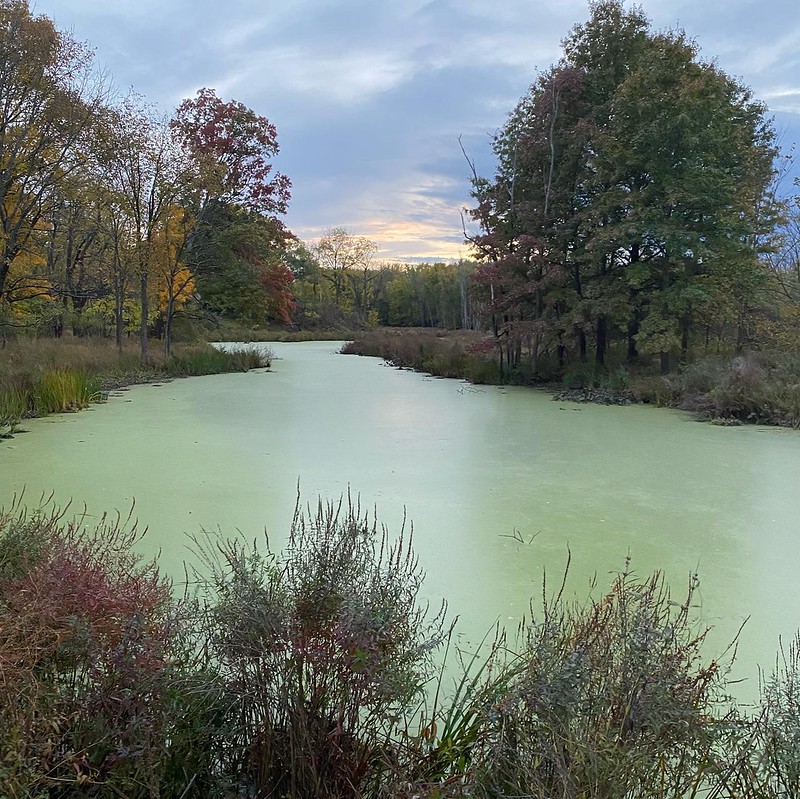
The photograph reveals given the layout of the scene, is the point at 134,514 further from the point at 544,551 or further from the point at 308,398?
the point at 308,398

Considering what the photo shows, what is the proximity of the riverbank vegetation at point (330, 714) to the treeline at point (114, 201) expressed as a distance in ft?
26.5

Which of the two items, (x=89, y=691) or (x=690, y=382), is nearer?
(x=89, y=691)

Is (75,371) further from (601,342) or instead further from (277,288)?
(277,288)

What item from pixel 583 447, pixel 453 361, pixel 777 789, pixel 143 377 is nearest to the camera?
pixel 777 789

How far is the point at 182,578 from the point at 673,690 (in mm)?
1653

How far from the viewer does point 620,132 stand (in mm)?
7547

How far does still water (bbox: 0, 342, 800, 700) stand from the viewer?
2201 millimetres

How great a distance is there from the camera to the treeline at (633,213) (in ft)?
23.6

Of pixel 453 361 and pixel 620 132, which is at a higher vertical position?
pixel 620 132

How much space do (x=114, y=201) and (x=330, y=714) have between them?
9.96 metres

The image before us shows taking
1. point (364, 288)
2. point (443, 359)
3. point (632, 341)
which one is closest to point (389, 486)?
point (632, 341)

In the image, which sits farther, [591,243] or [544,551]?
[591,243]

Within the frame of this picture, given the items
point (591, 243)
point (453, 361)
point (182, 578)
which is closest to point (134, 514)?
point (182, 578)

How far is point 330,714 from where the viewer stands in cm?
115
